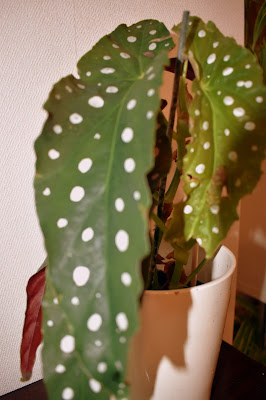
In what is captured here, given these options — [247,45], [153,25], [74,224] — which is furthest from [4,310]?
[247,45]

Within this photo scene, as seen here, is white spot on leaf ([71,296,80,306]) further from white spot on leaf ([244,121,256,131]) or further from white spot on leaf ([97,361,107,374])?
white spot on leaf ([244,121,256,131])

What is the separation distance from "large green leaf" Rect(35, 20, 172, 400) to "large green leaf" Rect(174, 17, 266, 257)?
10cm

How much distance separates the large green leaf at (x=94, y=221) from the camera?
254 millimetres

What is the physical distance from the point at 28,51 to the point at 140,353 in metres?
0.51

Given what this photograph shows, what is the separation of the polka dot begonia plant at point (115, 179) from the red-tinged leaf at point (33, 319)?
0.17 m

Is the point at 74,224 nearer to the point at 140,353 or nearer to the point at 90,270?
the point at 90,270

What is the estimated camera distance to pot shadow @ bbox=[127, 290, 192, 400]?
0.43 m

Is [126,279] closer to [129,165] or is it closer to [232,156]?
[129,165]

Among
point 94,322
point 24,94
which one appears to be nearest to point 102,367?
point 94,322

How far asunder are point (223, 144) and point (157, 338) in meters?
0.27

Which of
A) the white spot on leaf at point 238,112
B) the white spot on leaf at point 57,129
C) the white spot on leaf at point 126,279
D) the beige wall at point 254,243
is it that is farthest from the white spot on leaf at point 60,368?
the beige wall at point 254,243

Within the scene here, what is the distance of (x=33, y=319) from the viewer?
0.49 m

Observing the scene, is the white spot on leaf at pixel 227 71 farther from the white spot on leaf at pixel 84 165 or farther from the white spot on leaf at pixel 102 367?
the white spot on leaf at pixel 102 367

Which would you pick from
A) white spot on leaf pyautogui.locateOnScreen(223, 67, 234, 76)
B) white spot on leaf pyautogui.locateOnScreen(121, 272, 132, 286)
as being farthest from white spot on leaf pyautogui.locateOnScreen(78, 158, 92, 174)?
white spot on leaf pyautogui.locateOnScreen(223, 67, 234, 76)
